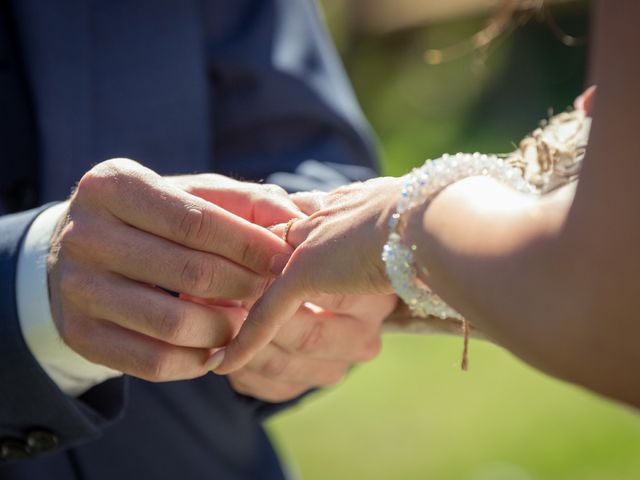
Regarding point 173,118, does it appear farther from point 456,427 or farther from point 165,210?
point 456,427

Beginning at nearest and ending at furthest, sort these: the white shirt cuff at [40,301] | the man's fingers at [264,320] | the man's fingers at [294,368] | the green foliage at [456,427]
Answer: the man's fingers at [264,320]
the white shirt cuff at [40,301]
the man's fingers at [294,368]
the green foliage at [456,427]

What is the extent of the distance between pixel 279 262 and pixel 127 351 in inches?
7.4

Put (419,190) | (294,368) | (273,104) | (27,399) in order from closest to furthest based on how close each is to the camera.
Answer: (419,190) → (27,399) → (294,368) → (273,104)

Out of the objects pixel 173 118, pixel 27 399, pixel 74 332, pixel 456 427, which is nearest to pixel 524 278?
pixel 74 332

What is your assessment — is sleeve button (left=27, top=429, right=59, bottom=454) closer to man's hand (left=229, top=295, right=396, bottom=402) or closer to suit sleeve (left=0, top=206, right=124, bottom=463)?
suit sleeve (left=0, top=206, right=124, bottom=463)

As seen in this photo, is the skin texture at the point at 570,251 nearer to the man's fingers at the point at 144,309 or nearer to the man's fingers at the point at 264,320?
the man's fingers at the point at 264,320

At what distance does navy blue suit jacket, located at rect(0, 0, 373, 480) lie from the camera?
1466mm

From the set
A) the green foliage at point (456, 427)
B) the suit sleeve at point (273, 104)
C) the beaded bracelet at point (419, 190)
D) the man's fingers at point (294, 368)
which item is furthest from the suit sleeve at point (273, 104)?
the green foliage at point (456, 427)

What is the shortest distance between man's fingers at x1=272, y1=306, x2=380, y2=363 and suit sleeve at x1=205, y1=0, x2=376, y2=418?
43cm

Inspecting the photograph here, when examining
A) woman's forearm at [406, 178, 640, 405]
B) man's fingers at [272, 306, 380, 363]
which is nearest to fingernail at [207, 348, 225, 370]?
man's fingers at [272, 306, 380, 363]

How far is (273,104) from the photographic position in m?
1.62

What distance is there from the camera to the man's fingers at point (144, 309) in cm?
103

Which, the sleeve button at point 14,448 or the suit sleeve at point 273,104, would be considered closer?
the sleeve button at point 14,448

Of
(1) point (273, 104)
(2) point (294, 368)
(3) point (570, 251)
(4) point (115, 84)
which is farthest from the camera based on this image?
(1) point (273, 104)
